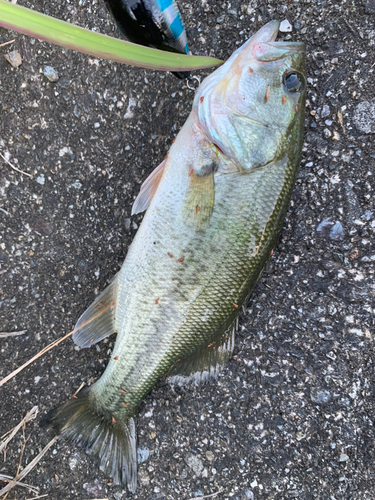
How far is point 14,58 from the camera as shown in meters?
1.92

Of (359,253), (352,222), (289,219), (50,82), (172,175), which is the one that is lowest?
(359,253)

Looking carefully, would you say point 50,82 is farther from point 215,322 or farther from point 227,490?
point 227,490

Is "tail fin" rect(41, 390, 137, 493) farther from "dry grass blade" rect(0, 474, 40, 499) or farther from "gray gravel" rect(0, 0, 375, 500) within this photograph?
"dry grass blade" rect(0, 474, 40, 499)

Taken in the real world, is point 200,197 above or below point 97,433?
above

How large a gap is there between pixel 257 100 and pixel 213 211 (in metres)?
0.52

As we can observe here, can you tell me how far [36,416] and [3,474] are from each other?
0.37 metres

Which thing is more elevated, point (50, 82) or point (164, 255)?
point (50, 82)

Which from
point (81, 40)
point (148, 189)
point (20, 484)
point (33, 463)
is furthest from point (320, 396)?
point (81, 40)

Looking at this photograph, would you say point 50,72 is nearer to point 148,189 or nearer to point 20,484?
point 148,189

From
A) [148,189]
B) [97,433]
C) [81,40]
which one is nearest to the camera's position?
[81,40]

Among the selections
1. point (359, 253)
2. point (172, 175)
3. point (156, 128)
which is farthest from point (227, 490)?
point (156, 128)

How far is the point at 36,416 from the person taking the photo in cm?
204

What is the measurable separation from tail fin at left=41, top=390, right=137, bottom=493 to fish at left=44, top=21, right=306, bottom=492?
10.5 inches

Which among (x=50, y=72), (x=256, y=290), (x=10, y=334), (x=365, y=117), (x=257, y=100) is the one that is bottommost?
(x=256, y=290)
